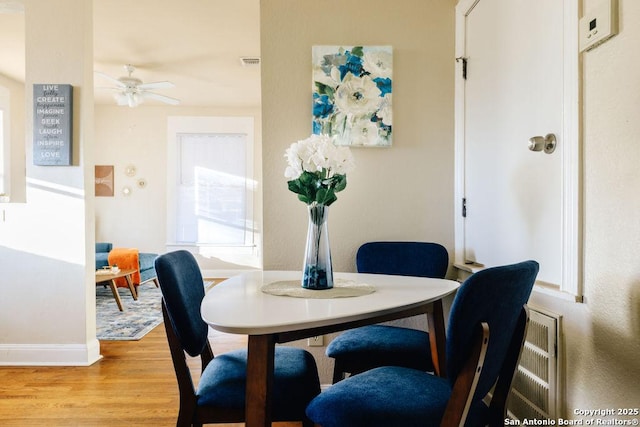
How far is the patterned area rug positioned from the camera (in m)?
3.50

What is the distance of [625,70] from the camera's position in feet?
3.84

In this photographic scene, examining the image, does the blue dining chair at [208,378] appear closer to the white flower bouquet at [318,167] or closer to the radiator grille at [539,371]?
the white flower bouquet at [318,167]

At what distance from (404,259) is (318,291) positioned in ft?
2.69

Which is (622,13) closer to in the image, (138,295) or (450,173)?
(450,173)

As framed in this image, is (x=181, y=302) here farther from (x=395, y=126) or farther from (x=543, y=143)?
(x=395, y=126)

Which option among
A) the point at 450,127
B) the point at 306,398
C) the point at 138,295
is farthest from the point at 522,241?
the point at 138,295

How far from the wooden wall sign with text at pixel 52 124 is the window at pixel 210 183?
3647 millimetres

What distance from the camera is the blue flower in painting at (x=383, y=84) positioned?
233 cm

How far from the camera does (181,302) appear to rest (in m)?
1.32

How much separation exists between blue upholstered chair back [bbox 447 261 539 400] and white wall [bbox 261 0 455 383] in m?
1.34

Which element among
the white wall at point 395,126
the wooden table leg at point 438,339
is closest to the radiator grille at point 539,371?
the wooden table leg at point 438,339

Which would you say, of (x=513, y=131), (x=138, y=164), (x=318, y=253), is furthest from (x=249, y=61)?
(x=318, y=253)

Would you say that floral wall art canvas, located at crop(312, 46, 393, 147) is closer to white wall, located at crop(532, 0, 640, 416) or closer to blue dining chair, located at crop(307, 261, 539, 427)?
white wall, located at crop(532, 0, 640, 416)

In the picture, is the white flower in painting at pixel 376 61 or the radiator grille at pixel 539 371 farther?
the white flower in painting at pixel 376 61
